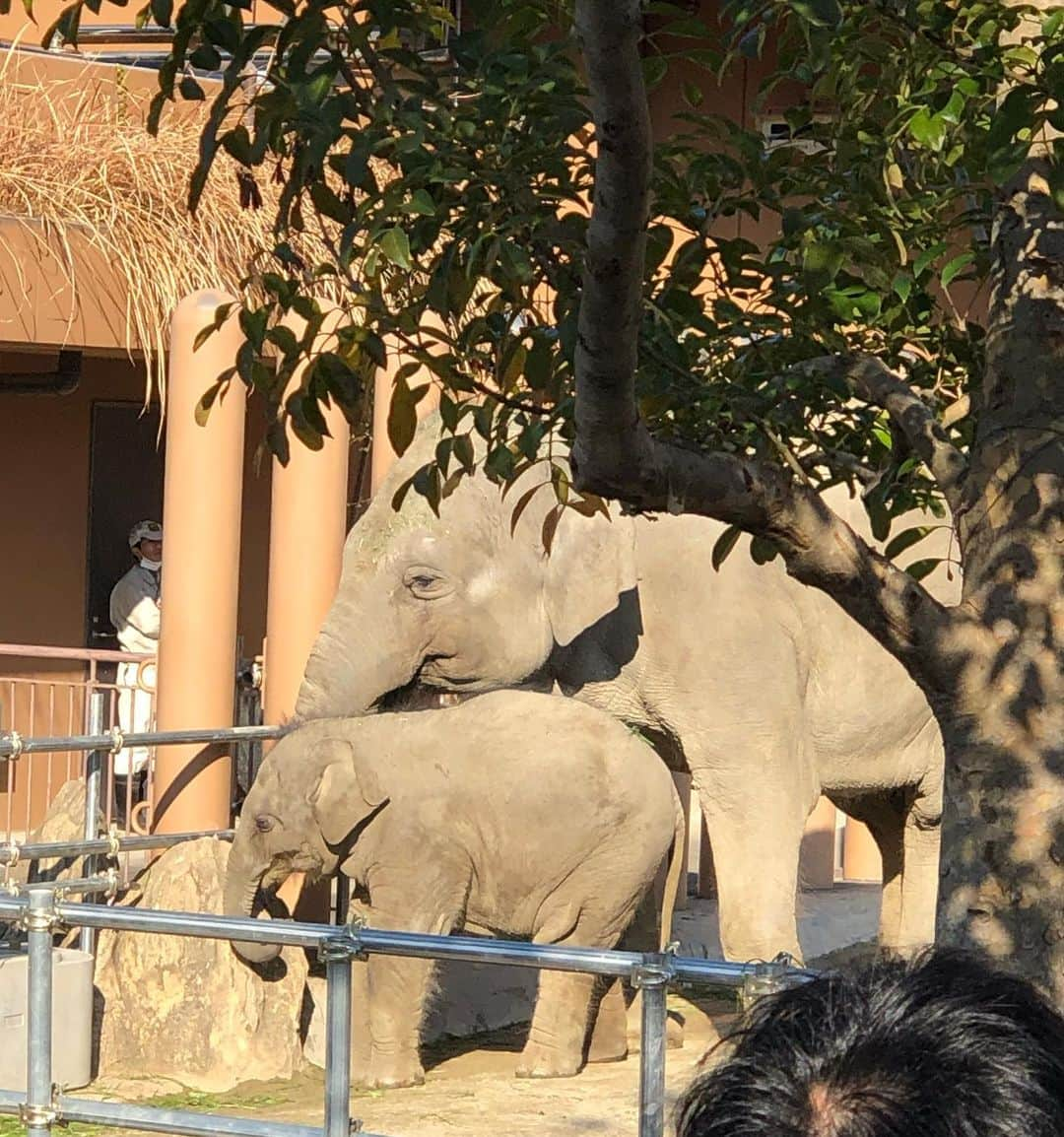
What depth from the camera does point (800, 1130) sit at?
1.37 meters

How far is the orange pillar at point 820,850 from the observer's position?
11.3m

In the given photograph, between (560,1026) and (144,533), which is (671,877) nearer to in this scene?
(560,1026)

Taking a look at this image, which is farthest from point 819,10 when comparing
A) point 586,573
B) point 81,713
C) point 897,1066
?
point 81,713

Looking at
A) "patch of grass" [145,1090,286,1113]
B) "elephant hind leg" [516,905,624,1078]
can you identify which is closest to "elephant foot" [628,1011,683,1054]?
"elephant hind leg" [516,905,624,1078]

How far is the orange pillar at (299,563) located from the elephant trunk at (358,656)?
127 centimetres

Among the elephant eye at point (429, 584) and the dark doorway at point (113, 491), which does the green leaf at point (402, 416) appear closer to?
the elephant eye at point (429, 584)

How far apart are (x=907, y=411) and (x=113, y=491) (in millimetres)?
9407

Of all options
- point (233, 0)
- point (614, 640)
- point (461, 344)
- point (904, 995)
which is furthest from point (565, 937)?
point (904, 995)

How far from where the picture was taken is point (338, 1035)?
11.5 feet

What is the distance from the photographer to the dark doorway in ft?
39.6

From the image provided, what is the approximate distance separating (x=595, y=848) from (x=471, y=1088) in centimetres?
94

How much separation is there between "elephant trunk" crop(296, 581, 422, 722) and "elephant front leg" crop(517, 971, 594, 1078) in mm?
1193

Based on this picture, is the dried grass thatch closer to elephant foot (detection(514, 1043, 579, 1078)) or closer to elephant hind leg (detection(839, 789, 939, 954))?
elephant foot (detection(514, 1043, 579, 1078))

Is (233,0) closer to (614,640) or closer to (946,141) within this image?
(946,141)
